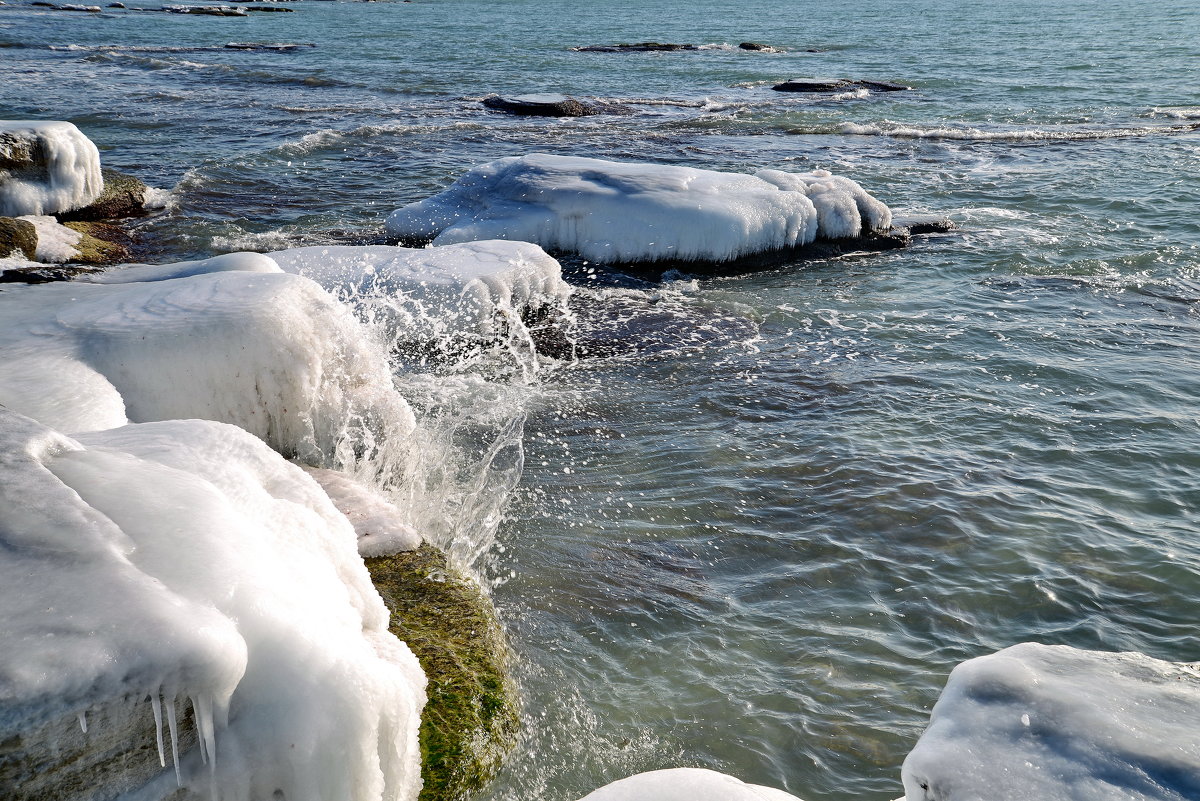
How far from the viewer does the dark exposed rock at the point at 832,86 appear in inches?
1112

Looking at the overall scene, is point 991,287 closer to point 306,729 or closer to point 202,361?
point 202,361

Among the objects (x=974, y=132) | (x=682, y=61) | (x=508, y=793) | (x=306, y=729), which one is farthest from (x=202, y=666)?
(x=682, y=61)

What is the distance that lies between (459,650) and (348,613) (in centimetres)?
120

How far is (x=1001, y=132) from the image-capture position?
2103 cm

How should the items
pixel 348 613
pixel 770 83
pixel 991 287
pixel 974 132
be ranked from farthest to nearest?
pixel 770 83 < pixel 974 132 < pixel 991 287 < pixel 348 613

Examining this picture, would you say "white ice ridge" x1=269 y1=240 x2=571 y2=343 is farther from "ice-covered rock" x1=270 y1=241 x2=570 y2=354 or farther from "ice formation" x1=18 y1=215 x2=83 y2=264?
"ice formation" x1=18 y1=215 x2=83 y2=264

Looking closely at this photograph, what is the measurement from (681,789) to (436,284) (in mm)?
7018

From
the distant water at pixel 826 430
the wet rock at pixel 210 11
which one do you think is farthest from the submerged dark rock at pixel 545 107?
the wet rock at pixel 210 11

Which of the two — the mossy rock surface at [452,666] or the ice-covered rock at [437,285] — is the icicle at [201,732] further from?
the ice-covered rock at [437,285]

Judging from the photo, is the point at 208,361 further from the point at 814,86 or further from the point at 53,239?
the point at 814,86

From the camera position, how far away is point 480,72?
1266 inches

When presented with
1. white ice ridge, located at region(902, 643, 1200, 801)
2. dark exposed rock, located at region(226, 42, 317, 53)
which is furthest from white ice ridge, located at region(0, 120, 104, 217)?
dark exposed rock, located at region(226, 42, 317, 53)

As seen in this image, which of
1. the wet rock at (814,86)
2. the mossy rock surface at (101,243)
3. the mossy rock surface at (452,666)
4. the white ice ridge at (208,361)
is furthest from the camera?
the wet rock at (814,86)

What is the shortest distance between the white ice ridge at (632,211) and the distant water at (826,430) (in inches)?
26.3
